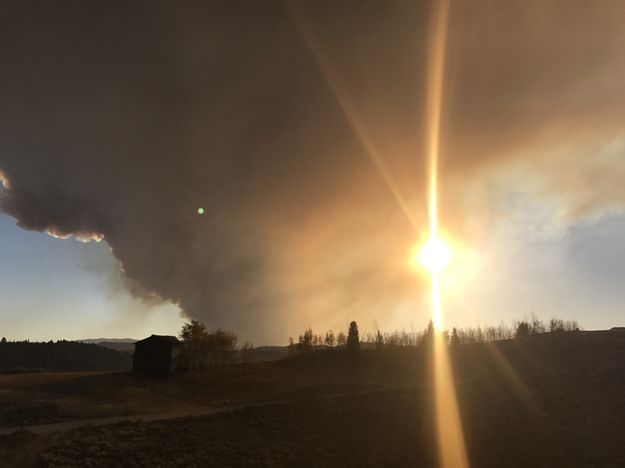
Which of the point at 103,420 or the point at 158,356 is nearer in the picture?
the point at 103,420

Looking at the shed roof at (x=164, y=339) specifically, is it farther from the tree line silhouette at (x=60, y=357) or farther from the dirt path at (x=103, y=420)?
the tree line silhouette at (x=60, y=357)

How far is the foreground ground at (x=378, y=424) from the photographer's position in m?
31.7

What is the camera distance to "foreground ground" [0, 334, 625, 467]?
31688mm

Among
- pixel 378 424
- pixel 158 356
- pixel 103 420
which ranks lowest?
pixel 378 424

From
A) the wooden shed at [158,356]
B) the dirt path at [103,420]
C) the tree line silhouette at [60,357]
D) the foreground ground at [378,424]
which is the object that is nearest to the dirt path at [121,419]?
the dirt path at [103,420]

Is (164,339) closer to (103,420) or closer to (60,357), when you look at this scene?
(103,420)

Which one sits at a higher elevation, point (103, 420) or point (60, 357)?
point (60, 357)

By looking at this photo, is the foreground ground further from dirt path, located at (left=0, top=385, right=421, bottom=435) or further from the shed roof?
the shed roof

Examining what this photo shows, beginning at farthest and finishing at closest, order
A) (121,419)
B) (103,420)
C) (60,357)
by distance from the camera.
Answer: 1. (60,357)
2. (121,419)
3. (103,420)

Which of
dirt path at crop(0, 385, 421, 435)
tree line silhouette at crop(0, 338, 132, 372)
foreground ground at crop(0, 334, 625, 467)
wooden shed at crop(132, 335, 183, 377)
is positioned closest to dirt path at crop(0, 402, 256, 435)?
dirt path at crop(0, 385, 421, 435)

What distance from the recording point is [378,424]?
4528 cm

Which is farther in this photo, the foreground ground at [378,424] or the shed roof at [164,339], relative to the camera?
the shed roof at [164,339]

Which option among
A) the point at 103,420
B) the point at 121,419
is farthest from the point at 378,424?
the point at 103,420

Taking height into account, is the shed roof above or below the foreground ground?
above
